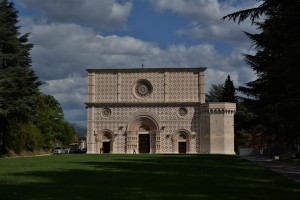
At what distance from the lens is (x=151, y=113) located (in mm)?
64250

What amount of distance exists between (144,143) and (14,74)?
89.4 ft

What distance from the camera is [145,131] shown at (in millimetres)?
64812

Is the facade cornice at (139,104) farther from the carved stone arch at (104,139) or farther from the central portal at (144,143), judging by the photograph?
the central portal at (144,143)

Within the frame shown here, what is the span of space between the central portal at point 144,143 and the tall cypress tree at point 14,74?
22.9 m

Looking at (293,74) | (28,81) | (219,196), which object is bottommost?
(219,196)

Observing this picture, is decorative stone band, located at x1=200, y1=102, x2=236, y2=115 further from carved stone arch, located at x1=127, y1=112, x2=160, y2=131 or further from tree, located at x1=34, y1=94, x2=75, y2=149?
tree, located at x1=34, y1=94, x2=75, y2=149

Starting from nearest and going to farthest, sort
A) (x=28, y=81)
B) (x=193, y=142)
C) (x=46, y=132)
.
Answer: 1. (x=28, y=81)
2. (x=193, y=142)
3. (x=46, y=132)

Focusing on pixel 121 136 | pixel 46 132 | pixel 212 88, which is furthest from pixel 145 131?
pixel 212 88

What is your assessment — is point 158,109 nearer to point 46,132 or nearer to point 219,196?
point 46,132

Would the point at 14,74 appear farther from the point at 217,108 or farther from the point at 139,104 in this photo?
the point at 217,108

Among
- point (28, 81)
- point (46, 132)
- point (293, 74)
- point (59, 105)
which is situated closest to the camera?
point (293, 74)

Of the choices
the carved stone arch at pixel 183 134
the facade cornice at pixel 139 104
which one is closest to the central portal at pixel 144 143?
the carved stone arch at pixel 183 134

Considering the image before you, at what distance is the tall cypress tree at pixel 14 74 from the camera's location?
40594 mm

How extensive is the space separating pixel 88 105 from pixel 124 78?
5.78 m
